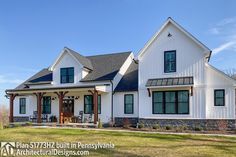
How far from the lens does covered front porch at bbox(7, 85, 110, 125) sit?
24.9m

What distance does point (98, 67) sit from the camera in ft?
95.2

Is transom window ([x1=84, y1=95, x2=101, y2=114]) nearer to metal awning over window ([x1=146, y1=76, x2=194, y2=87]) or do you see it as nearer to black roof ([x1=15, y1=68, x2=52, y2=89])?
black roof ([x1=15, y1=68, x2=52, y2=89])

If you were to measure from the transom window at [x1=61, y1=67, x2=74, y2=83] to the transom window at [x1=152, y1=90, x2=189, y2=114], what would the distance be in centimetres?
896

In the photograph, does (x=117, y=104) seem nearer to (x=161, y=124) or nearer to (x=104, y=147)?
(x=161, y=124)

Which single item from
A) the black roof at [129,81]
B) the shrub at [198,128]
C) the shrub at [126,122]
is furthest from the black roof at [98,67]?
the shrub at [198,128]

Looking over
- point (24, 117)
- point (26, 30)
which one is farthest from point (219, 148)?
point (24, 117)

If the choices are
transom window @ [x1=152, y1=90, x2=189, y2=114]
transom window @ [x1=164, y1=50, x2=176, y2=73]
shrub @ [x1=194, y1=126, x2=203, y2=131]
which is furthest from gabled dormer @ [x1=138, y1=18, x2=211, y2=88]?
shrub @ [x1=194, y1=126, x2=203, y2=131]

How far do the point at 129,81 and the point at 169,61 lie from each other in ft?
16.6

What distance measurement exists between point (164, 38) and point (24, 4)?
11301 millimetres

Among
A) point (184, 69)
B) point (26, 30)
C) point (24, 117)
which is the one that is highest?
point (26, 30)

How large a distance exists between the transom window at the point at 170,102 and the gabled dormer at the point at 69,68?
8086 mm

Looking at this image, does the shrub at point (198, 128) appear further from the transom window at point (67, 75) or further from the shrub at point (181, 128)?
the transom window at point (67, 75)

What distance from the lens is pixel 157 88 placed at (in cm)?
2255

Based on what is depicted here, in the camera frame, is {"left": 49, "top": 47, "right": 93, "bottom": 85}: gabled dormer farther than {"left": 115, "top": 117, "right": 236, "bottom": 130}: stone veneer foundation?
Yes
